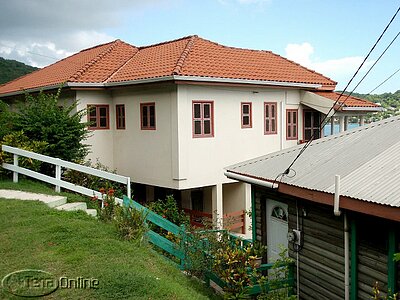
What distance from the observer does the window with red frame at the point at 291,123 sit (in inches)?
691

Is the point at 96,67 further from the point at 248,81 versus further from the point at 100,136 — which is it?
the point at 248,81

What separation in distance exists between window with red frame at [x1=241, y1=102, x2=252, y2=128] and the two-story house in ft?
0.12

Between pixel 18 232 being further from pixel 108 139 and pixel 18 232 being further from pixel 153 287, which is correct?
pixel 108 139

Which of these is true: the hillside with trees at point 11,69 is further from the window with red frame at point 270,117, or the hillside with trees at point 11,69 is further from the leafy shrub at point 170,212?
the leafy shrub at point 170,212

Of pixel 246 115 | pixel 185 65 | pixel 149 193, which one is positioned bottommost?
pixel 149 193

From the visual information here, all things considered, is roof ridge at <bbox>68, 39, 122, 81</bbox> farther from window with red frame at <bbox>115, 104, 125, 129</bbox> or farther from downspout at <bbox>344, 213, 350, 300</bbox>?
downspout at <bbox>344, 213, 350, 300</bbox>

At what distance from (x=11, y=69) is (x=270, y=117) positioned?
35.8 meters

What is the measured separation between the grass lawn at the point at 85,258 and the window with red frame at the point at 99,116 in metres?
7.06

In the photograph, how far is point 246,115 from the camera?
16.1 meters

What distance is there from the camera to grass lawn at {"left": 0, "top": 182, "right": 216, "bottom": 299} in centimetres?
601

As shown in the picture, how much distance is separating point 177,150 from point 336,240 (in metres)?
7.80

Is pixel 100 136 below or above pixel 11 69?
below

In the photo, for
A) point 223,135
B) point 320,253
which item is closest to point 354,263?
point 320,253

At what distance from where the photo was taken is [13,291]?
19.0ft
